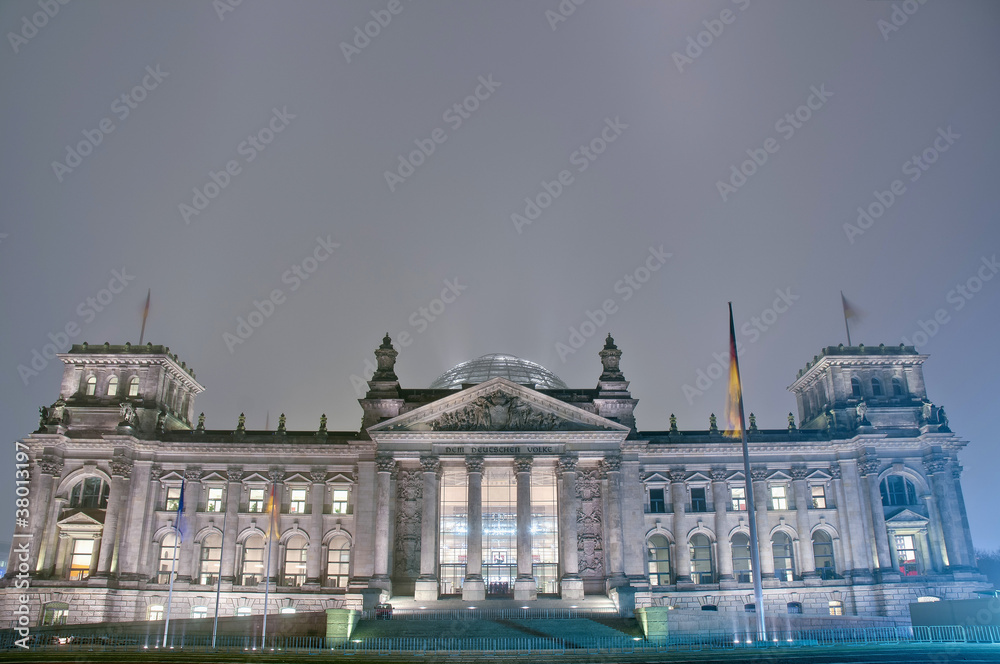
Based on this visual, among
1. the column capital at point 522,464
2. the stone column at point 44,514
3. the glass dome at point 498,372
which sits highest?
the glass dome at point 498,372

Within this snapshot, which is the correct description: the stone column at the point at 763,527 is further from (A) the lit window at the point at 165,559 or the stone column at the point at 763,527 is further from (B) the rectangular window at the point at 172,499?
(A) the lit window at the point at 165,559

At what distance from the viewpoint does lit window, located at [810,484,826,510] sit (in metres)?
66.6

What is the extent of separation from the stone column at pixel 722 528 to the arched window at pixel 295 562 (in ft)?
111

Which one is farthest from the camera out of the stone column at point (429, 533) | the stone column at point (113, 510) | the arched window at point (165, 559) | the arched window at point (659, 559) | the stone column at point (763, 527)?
the arched window at point (659, 559)

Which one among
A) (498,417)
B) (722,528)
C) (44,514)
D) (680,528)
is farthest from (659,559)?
(44,514)

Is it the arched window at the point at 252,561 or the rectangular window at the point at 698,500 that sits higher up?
the rectangular window at the point at 698,500

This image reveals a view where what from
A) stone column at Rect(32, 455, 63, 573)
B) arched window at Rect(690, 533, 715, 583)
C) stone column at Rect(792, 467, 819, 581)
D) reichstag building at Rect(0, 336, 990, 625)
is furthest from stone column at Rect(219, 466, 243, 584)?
stone column at Rect(792, 467, 819, 581)

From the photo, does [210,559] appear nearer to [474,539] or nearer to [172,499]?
[172,499]

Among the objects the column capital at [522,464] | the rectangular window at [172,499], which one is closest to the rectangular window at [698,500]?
the column capital at [522,464]

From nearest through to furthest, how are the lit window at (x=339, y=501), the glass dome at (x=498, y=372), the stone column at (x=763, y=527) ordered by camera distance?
the stone column at (x=763, y=527), the lit window at (x=339, y=501), the glass dome at (x=498, y=372)

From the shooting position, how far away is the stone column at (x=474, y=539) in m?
58.4

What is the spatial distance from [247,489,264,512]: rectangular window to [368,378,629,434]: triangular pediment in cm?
1289

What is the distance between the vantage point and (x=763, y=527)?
6538 cm

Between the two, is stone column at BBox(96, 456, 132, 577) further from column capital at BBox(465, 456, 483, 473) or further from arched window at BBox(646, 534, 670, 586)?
arched window at BBox(646, 534, 670, 586)
